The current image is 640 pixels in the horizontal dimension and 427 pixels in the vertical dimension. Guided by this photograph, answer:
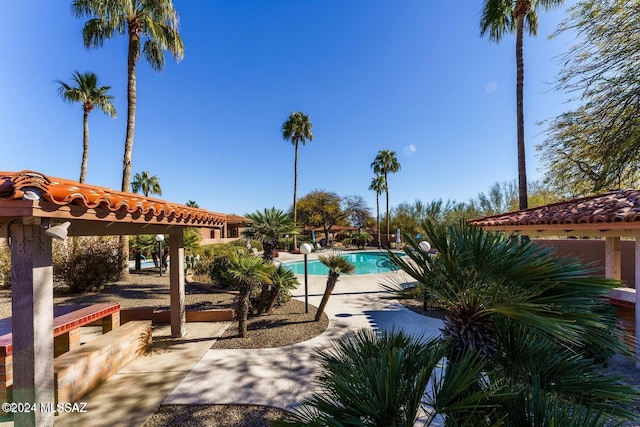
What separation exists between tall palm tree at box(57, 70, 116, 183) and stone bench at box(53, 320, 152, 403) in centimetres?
1785

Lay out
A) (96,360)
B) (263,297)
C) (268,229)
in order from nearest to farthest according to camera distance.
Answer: (96,360) → (263,297) → (268,229)

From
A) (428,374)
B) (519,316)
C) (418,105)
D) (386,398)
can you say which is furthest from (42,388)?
(418,105)

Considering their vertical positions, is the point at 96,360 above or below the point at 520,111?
below

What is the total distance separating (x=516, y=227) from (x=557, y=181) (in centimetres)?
676

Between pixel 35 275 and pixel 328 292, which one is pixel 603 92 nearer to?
pixel 328 292

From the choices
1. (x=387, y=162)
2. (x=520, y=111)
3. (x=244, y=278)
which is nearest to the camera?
(x=244, y=278)

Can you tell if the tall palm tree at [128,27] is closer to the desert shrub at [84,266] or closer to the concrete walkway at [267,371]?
the desert shrub at [84,266]

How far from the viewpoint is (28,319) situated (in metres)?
2.70

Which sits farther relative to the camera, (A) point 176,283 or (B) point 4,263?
(B) point 4,263

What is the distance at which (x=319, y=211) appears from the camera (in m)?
40.1

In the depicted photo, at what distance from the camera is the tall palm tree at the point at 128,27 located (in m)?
11.2

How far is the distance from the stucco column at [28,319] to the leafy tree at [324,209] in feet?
122

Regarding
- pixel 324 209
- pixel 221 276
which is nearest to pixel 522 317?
pixel 221 276

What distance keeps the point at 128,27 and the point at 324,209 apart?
3068 centimetres
